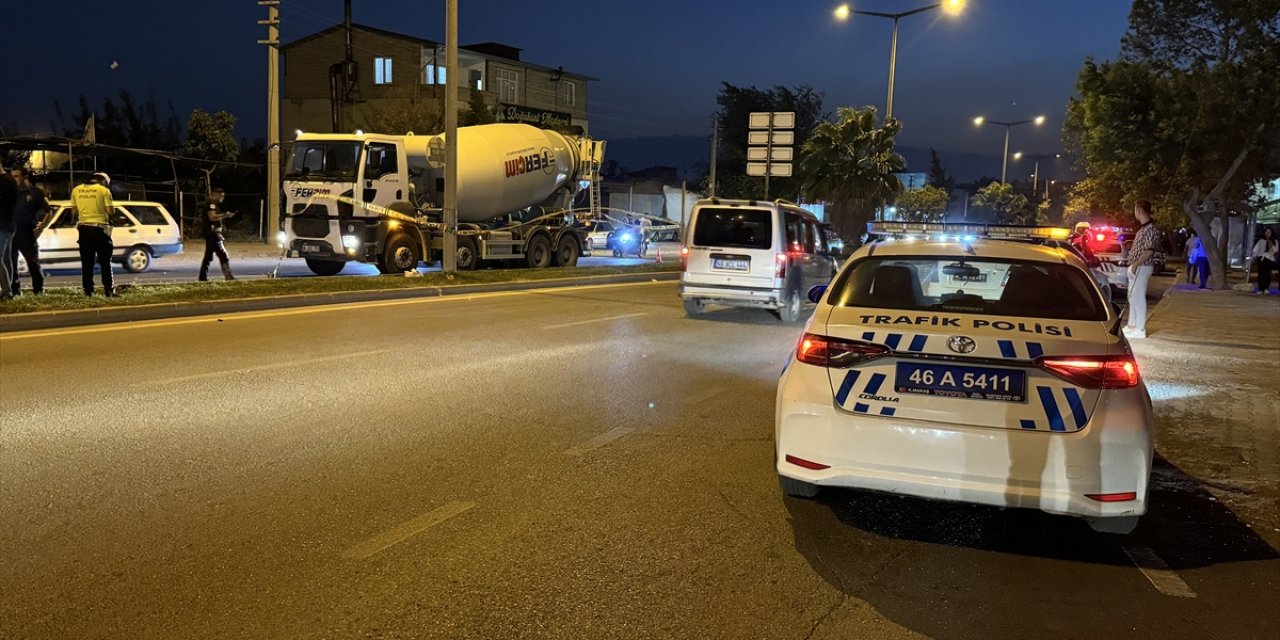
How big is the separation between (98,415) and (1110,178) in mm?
25152

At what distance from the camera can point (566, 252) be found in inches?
983

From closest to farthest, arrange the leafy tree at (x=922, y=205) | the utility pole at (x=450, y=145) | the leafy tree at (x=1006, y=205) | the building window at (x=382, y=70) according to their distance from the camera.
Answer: the utility pole at (x=450, y=145) < the building window at (x=382, y=70) < the leafy tree at (x=922, y=205) < the leafy tree at (x=1006, y=205)

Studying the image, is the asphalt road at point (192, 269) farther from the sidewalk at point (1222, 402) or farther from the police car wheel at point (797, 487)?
the sidewalk at point (1222, 402)

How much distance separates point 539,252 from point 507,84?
94.6 feet

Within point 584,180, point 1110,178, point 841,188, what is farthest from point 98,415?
point 841,188

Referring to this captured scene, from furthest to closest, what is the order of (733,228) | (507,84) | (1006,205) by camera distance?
1. (1006,205)
2. (507,84)
3. (733,228)

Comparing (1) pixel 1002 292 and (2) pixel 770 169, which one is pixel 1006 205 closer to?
(2) pixel 770 169

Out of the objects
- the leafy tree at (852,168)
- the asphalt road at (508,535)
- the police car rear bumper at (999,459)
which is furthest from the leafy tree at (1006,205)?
the police car rear bumper at (999,459)

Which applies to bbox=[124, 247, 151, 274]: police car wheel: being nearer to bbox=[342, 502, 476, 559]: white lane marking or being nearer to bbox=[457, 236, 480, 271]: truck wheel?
bbox=[457, 236, 480, 271]: truck wheel

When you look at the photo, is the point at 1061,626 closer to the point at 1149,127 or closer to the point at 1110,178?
the point at 1149,127

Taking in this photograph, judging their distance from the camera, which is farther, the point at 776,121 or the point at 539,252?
the point at 539,252

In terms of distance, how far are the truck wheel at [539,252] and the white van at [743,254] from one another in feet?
35.5

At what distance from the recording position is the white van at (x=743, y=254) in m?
12.5

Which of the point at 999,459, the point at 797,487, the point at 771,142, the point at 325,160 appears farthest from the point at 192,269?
the point at 999,459
